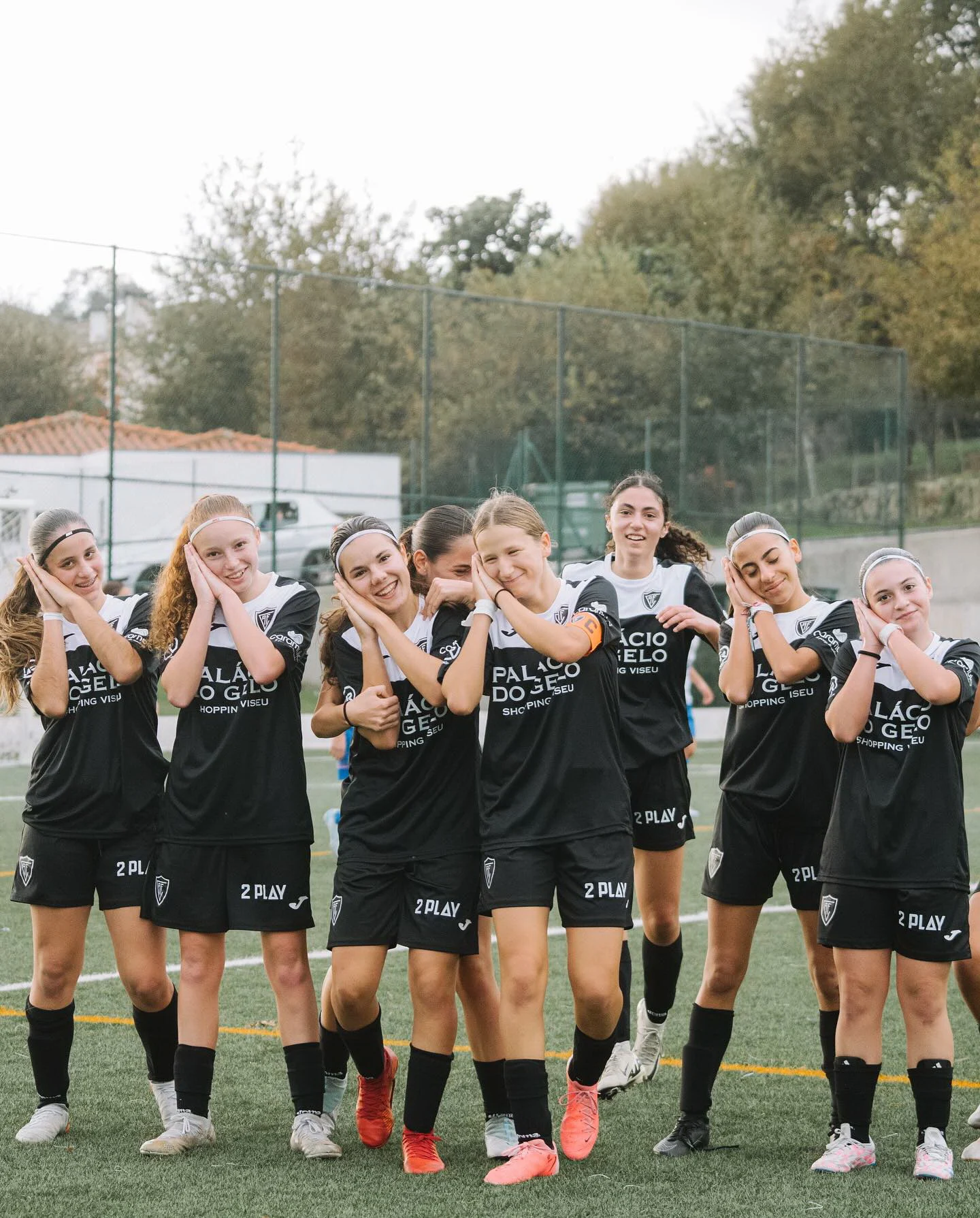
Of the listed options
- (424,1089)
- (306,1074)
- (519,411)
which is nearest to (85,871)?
(306,1074)

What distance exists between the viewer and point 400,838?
4.18 meters

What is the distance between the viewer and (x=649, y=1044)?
528 cm

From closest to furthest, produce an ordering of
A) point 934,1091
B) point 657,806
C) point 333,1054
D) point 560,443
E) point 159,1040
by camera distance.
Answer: point 934,1091
point 159,1040
point 333,1054
point 657,806
point 560,443

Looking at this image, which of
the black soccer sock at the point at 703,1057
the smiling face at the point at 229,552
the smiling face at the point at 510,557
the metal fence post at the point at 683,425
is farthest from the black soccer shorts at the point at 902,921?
the metal fence post at the point at 683,425

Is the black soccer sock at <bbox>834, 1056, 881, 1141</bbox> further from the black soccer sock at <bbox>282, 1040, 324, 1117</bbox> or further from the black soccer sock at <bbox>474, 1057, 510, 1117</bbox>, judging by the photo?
the black soccer sock at <bbox>282, 1040, 324, 1117</bbox>

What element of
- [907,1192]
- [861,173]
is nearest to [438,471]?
[907,1192]

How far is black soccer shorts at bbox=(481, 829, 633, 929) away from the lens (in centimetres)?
408

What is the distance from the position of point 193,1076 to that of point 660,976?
179cm

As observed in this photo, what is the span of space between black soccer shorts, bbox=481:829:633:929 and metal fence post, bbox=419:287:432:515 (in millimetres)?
14862

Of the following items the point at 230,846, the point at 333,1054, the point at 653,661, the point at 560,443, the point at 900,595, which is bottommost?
the point at 333,1054

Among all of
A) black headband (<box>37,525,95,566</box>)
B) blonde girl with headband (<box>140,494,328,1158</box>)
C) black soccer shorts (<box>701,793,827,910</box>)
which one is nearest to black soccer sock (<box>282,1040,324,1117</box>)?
blonde girl with headband (<box>140,494,328,1158</box>)

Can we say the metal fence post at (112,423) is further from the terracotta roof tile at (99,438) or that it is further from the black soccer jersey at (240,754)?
the black soccer jersey at (240,754)

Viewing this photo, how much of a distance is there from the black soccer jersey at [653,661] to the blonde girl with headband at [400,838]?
1038mm

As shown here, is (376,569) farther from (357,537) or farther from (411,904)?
(411,904)
